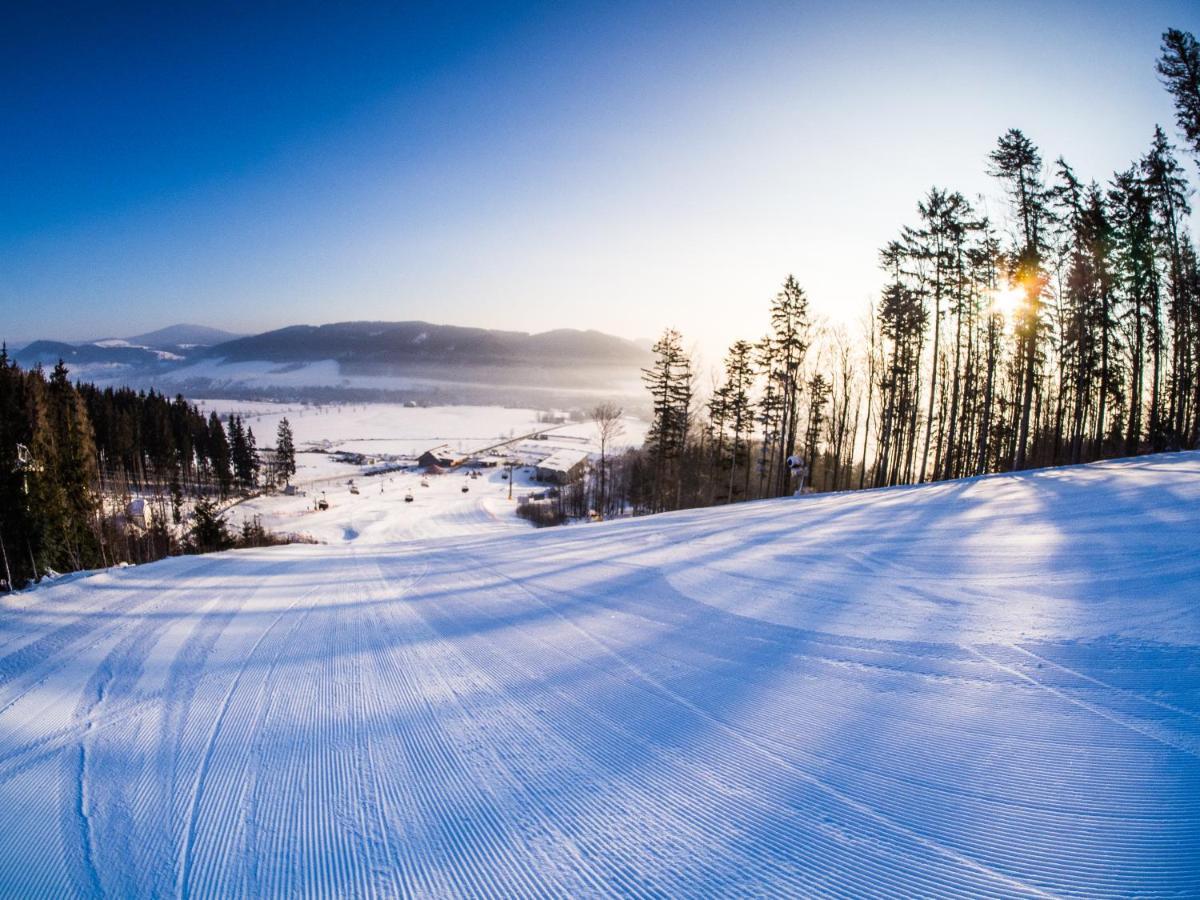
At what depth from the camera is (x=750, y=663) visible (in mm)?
4184

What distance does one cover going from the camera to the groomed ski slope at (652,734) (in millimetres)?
2309

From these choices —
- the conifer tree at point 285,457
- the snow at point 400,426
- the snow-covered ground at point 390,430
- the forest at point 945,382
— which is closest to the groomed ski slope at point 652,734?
the forest at point 945,382

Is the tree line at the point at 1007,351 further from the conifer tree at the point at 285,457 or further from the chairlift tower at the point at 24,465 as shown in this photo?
the conifer tree at the point at 285,457

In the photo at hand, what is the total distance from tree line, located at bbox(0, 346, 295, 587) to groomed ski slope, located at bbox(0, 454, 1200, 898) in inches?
908

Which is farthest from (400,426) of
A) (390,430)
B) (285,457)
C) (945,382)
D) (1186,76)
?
(1186,76)

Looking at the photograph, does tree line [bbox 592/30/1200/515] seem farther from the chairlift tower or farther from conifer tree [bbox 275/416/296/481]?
conifer tree [bbox 275/416/296/481]

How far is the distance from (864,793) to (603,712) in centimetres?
171

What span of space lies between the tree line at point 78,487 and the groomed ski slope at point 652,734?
23.1 metres

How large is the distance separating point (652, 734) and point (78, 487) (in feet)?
116

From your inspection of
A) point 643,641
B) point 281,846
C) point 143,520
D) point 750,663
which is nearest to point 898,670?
point 750,663

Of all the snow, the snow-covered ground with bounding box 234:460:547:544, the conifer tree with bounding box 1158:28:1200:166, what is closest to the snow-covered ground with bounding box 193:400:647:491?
the snow

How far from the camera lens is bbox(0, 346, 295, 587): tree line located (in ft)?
70.9

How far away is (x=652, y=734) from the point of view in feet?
11.0

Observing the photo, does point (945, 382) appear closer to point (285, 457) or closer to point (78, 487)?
point (78, 487)
